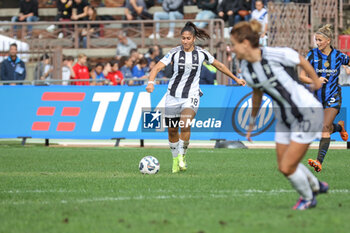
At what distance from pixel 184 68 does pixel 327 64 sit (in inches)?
96.0

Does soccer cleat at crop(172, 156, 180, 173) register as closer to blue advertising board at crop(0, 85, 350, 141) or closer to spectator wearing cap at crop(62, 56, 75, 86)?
blue advertising board at crop(0, 85, 350, 141)

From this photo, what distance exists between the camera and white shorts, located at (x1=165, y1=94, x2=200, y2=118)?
12.2 m

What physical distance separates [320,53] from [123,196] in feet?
16.6

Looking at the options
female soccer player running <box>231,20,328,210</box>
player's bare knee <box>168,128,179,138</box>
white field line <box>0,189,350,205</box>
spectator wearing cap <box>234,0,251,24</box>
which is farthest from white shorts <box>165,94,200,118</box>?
spectator wearing cap <box>234,0,251,24</box>

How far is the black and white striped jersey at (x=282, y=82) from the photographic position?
24.8 feet

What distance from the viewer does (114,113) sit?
18297 millimetres

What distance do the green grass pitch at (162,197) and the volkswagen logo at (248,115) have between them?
2912 millimetres

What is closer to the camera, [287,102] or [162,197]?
[287,102]

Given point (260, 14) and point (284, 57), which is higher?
point (284, 57)

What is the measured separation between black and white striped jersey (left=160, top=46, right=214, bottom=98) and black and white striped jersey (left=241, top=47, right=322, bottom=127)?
4464 millimetres

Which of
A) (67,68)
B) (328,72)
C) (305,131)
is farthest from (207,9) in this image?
(305,131)

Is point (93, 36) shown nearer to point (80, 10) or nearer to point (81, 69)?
point (80, 10)

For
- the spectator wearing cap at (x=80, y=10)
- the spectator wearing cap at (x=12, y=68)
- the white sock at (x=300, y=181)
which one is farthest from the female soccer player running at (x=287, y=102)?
the spectator wearing cap at (x=80, y=10)

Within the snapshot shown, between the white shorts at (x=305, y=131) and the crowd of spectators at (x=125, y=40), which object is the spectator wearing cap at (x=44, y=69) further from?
the white shorts at (x=305, y=131)
